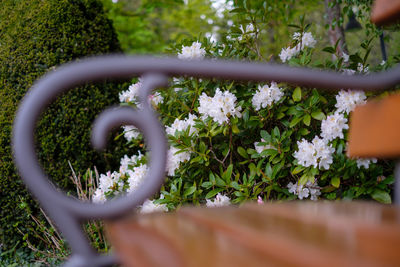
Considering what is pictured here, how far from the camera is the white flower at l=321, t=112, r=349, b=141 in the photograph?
1938mm

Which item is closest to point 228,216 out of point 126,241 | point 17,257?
point 126,241

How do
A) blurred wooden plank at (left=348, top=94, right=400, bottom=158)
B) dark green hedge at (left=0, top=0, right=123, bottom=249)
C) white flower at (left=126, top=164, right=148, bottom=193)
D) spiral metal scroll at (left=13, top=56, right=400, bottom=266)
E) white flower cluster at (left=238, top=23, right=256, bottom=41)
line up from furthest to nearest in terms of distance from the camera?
1. dark green hedge at (left=0, top=0, right=123, bottom=249)
2. white flower cluster at (left=238, top=23, right=256, bottom=41)
3. white flower at (left=126, top=164, right=148, bottom=193)
4. blurred wooden plank at (left=348, top=94, right=400, bottom=158)
5. spiral metal scroll at (left=13, top=56, right=400, bottom=266)

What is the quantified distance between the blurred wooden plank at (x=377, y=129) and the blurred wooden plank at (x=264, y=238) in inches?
6.6

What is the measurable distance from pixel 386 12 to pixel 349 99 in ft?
3.30

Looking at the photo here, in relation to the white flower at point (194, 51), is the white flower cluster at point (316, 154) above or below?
below

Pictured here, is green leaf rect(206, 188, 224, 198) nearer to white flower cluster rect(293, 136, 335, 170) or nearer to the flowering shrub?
the flowering shrub

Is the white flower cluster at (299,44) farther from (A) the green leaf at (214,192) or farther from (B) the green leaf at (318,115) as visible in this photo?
(A) the green leaf at (214,192)

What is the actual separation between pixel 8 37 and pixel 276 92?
99.2 inches

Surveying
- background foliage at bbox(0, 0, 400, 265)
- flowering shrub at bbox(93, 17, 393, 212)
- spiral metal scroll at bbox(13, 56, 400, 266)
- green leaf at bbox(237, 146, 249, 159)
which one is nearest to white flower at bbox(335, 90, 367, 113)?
flowering shrub at bbox(93, 17, 393, 212)

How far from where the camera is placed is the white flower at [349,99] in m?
1.92

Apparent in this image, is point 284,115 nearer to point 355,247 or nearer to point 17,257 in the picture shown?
point 355,247

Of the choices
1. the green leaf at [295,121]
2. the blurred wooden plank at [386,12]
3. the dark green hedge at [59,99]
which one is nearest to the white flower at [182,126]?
the green leaf at [295,121]

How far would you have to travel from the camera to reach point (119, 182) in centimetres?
270

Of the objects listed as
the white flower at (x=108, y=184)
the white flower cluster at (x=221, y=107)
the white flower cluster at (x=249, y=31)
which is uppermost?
the white flower cluster at (x=249, y=31)
